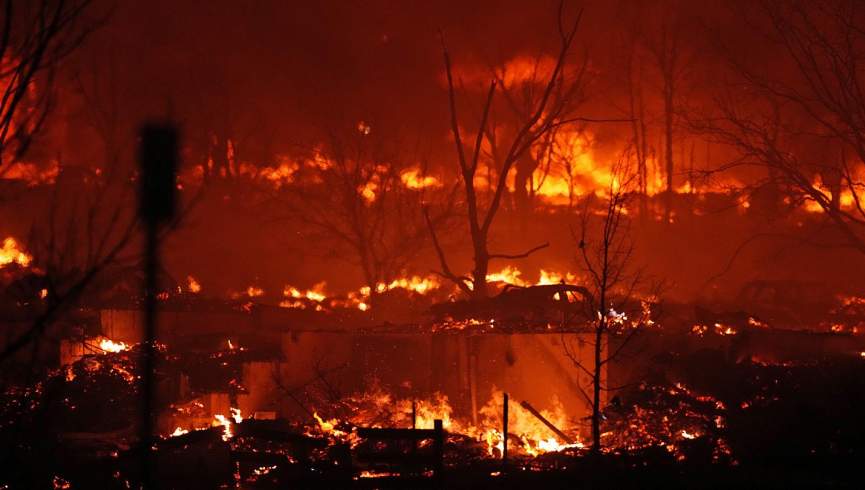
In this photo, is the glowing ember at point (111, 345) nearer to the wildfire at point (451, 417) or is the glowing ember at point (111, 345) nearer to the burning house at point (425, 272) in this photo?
the burning house at point (425, 272)

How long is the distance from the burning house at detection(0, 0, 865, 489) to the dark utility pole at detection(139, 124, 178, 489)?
0.09 m

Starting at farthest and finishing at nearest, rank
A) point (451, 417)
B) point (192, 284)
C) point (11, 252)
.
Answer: point (192, 284) → point (11, 252) → point (451, 417)

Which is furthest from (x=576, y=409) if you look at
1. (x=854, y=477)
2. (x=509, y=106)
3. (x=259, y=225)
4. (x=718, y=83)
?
(x=718, y=83)

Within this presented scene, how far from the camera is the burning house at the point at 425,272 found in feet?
35.3

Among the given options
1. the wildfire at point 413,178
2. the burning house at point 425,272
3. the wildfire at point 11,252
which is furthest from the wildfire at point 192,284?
the wildfire at point 413,178

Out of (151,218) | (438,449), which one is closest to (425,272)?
(438,449)

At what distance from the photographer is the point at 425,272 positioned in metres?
28.0

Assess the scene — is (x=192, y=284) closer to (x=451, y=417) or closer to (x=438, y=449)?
(x=451, y=417)

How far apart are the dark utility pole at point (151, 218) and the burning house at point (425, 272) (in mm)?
95

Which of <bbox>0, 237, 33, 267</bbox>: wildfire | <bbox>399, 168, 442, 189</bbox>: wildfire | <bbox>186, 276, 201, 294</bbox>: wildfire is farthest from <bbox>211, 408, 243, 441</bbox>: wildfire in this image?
<bbox>399, 168, 442, 189</bbox>: wildfire

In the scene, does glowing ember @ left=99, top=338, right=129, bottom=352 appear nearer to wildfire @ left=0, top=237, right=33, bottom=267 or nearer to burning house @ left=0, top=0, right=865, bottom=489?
burning house @ left=0, top=0, right=865, bottom=489

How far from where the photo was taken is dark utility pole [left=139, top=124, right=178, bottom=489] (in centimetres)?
509

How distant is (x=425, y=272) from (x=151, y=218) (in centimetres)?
2183

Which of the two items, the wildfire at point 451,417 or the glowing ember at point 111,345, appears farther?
the glowing ember at point 111,345
